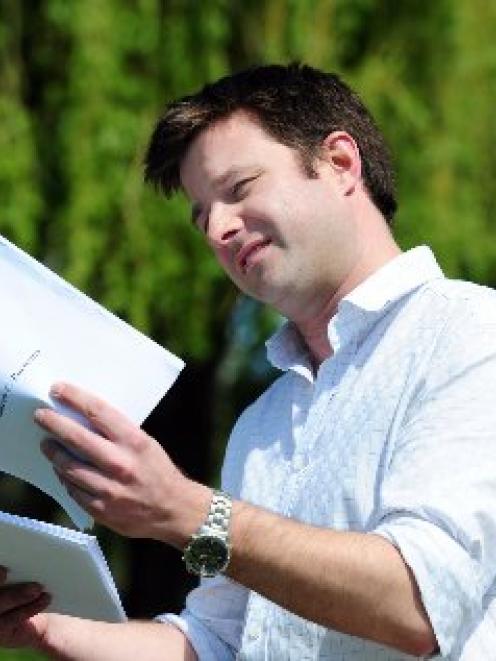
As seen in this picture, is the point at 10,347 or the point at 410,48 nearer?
the point at 10,347

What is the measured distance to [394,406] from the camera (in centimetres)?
225

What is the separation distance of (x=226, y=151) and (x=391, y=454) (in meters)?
0.58

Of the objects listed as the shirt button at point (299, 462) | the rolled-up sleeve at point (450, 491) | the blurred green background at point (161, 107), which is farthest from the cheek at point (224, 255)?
the blurred green background at point (161, 107)

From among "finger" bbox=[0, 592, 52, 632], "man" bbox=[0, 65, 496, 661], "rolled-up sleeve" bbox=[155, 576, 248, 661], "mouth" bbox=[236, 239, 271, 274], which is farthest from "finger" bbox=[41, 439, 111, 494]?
"rolled-up sleeve" bbox=[155, 576, 248, 661]

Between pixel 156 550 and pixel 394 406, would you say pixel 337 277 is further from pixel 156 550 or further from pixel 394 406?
pixel 156 550

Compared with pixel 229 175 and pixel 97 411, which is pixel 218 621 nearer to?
pixel 229 175

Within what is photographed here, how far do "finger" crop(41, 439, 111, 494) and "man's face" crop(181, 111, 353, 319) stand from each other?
56 cm

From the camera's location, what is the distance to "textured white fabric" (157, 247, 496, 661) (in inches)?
82.1

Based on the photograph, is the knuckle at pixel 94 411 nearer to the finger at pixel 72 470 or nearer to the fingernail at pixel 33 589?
the finger at pixel 72 470

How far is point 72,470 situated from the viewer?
1960 millimetres

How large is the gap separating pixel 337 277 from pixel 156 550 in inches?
188

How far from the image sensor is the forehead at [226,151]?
255 centimetres

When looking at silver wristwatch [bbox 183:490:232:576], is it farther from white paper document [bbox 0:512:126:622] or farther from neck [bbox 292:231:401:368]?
neck [bbox 292:231:401:368]

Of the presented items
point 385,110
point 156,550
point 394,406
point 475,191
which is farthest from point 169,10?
point 394,406
